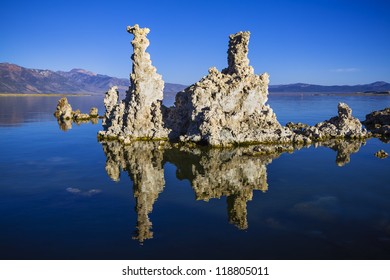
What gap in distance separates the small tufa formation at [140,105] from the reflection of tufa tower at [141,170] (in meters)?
2.43

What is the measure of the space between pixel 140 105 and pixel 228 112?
437 inches

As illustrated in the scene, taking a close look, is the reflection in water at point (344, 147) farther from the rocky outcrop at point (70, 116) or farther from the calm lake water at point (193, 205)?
the rocky outcrop at point (70, 116)

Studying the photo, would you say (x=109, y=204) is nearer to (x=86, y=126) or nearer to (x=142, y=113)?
(x=142, y=113)

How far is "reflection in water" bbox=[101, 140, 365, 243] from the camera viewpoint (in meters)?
23.3

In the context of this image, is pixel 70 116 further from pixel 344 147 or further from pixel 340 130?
pixel 344 147

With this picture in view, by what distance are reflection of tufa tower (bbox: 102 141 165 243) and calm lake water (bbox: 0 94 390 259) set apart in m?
0.10

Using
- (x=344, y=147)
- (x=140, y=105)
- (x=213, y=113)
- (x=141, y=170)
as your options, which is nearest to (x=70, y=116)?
(x=140, y=105)

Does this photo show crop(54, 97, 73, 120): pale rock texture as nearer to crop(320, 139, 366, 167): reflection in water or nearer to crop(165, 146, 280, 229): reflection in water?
crop(165, 146, 280, 229): reflection in water

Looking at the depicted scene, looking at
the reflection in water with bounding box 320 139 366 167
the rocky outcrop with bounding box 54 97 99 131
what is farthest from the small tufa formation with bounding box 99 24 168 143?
the rocky outcrop with bounding box 54 97 99 131

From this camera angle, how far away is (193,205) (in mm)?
23047

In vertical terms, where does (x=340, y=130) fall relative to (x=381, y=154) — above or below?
above

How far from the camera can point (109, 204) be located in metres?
23.1

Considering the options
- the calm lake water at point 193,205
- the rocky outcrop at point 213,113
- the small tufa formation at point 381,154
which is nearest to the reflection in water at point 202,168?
the calm lake water at point 193,205

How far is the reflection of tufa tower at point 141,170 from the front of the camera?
68.7 ft
